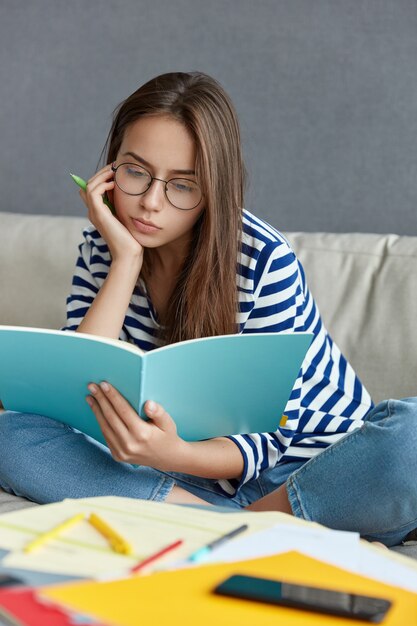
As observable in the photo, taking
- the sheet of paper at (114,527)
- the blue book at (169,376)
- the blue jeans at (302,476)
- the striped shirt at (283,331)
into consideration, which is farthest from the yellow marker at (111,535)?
the striped shirt at (283,331)

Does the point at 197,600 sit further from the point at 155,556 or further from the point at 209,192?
the point at 209,192

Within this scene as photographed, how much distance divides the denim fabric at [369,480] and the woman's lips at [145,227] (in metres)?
0.47

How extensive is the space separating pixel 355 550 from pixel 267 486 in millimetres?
713

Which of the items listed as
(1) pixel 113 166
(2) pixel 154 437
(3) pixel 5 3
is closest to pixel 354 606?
(2) pixel 154 437

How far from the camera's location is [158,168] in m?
A: 1.38

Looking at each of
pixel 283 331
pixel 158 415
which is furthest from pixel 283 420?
pixel 158 415

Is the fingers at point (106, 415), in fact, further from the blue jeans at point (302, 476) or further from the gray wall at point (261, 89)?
the gray wall at point (261, 89)

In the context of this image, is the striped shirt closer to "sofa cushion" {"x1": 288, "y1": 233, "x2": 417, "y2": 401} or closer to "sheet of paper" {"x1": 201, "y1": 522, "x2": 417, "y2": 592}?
"sofa cushion" {"x1": 288, "y1": 233, "x2": 417, "y2": 401}

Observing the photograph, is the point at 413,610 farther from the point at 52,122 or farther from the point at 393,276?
the point at 52,122

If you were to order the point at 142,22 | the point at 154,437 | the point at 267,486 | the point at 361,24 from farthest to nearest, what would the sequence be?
1. the point at 142,22
2. the point at 361,24
3. the point at 267,486
4. the point at 154,437

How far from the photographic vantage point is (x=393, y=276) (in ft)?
5.83

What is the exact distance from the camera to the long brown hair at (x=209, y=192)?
1407 millimetres

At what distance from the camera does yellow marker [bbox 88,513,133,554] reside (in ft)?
2.19

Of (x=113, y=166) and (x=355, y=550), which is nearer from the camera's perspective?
(x=355, y=550)
